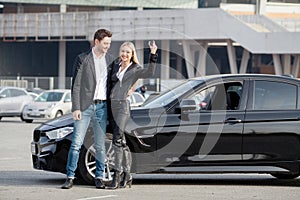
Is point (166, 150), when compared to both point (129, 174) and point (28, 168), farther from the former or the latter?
point (28, 168)

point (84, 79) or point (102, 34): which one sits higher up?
point (102, 34)

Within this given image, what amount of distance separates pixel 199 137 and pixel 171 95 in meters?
0.90

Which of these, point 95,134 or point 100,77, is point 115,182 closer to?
point 95,134

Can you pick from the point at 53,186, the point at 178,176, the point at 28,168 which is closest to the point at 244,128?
the point at 178,176

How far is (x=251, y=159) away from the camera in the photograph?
10859 millimetres

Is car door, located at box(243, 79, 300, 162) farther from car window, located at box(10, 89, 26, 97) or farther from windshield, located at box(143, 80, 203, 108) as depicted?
car window, located at box(10, 89, 26, 97)

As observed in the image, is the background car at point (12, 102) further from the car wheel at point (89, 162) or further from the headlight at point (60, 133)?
the car wheel at point (89, 162)

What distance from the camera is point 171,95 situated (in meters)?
11.3

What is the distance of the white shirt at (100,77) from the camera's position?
10.3 meters

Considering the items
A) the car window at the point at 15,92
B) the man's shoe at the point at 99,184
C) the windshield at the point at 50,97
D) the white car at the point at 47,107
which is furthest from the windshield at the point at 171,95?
the car window at the point at 15,92

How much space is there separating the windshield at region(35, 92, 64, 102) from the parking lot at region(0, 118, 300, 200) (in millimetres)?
22018

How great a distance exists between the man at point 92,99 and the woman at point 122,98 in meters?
0.12

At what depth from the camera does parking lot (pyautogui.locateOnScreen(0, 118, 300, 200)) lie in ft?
32.1

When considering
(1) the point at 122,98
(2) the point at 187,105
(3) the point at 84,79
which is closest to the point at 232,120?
(2) the point at 187,105
